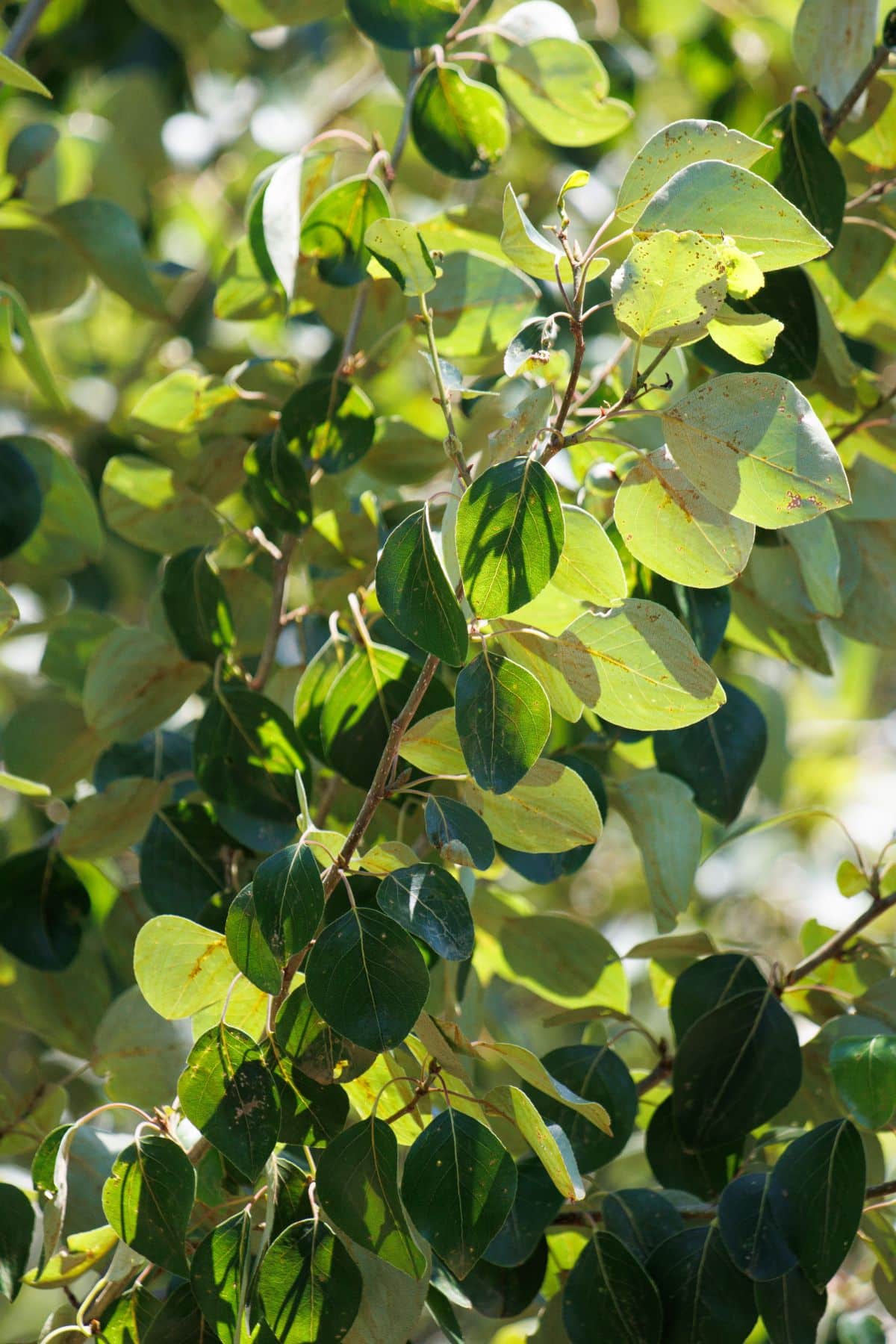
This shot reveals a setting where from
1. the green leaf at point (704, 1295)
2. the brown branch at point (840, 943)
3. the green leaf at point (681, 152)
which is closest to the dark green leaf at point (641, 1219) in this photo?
the green leaf at point (704, 1295)

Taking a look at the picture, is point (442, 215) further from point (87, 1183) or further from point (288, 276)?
point (87, 1183)

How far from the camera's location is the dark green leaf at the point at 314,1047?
0.48 metres

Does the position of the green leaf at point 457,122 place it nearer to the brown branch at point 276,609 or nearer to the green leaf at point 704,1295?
the brown branch at point 276,609

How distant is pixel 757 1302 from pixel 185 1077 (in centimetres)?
28

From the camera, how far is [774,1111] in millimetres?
604

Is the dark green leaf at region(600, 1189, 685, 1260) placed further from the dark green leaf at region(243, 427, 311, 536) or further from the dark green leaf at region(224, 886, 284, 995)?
the dark green leaf at region(243, 427, 311, 536)

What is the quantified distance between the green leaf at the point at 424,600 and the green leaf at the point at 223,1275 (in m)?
0.23

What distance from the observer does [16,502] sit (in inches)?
→ 29.6

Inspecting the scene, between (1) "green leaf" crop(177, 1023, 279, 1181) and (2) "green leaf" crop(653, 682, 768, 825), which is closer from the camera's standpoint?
(1) "green leaf" crop(177, 1023, 279, 1181)

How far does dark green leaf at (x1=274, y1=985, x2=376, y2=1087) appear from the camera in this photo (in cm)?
48

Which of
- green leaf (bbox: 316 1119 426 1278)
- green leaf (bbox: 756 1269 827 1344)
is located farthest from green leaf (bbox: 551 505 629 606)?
green leaf (bbox: 756 1269 827 1344)

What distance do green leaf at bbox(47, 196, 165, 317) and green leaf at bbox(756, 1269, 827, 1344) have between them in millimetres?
673

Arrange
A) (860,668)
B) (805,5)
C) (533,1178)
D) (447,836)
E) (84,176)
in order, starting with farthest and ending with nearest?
Result: 1. (860,668)
2. (84,176)
3. (805,5)
4. (533,1178)
5. (447,836)

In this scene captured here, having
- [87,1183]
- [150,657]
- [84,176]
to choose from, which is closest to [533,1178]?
[87,1183]
